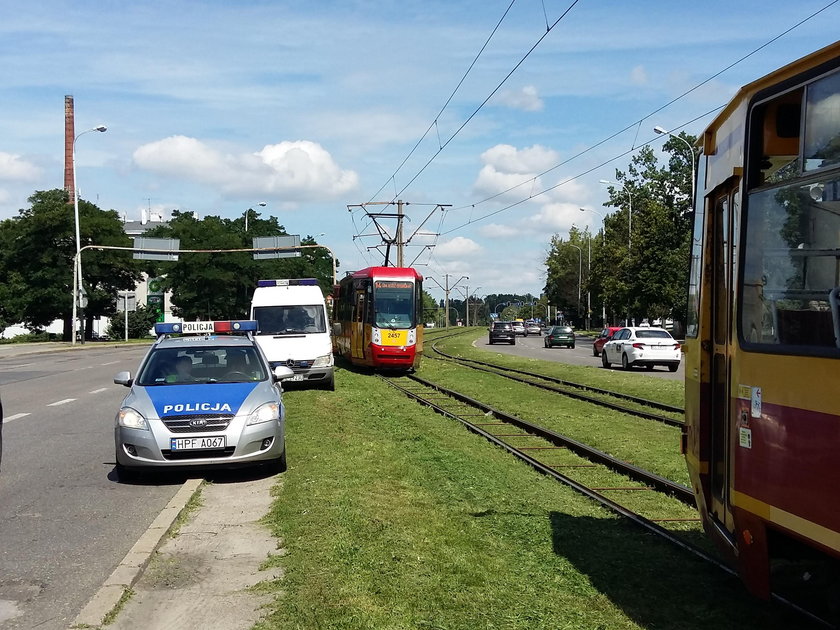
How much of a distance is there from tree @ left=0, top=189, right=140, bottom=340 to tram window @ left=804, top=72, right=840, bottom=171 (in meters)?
74.3

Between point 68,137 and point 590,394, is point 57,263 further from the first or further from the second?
point 590,394

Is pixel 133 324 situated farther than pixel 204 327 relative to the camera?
Yes

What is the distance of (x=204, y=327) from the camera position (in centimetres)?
1565

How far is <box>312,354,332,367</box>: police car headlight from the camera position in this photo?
22141mm

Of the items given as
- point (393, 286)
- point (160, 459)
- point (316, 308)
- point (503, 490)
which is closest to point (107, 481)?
point (160, 459)

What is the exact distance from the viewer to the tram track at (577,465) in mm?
7363

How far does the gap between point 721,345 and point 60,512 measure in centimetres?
622

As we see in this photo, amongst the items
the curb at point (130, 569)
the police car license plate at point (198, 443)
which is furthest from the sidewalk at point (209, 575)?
the police car license plate at point (198, 443)

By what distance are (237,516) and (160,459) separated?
201 centimetres

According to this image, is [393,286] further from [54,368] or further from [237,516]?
[237,516]

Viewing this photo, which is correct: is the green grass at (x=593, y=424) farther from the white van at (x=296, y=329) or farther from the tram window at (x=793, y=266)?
the tram window at (x=793, y=266)

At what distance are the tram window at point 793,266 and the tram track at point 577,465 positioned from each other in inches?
61.1

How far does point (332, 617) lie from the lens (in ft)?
17.9

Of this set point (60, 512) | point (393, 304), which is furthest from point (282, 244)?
point (60, 512)
